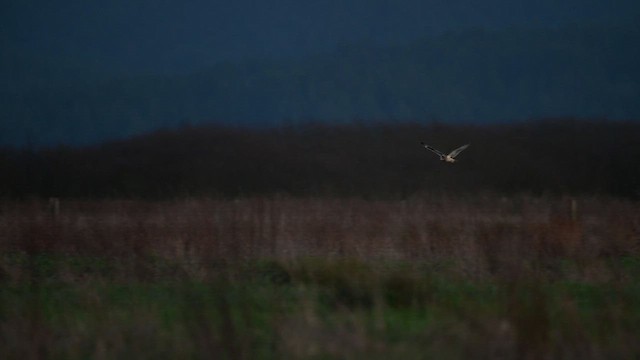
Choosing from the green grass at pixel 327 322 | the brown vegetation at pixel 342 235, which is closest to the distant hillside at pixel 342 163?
the brown vegetation at pixel 342 235

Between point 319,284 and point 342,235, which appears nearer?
point 319,284

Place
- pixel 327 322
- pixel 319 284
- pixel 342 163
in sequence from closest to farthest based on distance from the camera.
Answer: pixel 327 322, pixel 319 284, pixel 342 163

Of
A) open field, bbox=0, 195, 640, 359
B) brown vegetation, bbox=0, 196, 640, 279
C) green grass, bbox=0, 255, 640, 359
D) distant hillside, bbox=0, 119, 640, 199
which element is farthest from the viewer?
distant hillside, bbox=0, 119, 640, 199

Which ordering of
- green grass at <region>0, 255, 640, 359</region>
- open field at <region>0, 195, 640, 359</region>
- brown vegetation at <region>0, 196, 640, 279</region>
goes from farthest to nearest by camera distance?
brown vegetation at <region>0, 196, 640, 279</region> → open field at <region>0, 195, 640, 359</region> → green grass at <region>0, 255, 640, 359</region>

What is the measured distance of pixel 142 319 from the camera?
27.9 ft

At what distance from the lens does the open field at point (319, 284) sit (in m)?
7.65

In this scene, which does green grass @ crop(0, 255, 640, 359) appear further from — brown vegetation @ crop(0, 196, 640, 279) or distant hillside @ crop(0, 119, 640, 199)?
distant hillside @ crop(0, 119, 640, 199)

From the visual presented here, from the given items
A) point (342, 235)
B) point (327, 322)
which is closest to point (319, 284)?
point (327, 322)

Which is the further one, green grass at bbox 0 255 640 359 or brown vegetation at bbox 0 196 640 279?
brown vegetation at bbox 0 196 640 279

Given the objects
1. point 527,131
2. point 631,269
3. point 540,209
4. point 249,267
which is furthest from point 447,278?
point 527,131

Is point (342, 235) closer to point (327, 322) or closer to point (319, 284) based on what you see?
point (319, 284)

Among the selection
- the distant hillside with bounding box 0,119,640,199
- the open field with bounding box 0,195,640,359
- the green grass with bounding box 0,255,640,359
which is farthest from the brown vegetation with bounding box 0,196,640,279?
the distant hillside with bounding box 0,119,640,199

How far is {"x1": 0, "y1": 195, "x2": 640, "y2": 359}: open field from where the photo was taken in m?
7.65

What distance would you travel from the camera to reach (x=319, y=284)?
1129 centimetres
